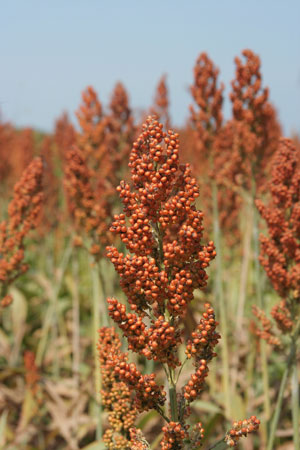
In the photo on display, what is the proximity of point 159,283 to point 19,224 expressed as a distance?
2.04 m

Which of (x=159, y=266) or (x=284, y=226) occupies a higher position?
(x=284, y=226)

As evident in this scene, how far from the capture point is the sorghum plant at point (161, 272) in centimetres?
186

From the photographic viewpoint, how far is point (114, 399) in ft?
7.45

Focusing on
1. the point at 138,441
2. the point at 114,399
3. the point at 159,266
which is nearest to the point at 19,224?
the point at 114,399

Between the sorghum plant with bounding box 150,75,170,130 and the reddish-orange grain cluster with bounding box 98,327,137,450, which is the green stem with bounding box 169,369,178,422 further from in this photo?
the sorghum plant with bounding box 150,75,170,130

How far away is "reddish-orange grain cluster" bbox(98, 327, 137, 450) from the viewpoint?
7.25ft

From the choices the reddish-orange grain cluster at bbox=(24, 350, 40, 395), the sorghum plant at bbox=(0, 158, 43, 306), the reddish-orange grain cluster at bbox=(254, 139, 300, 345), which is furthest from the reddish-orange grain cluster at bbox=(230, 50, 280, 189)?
the reddish-orange grain cluster at bbox=(24, 350, 40, 395)

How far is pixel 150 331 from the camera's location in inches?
72.9

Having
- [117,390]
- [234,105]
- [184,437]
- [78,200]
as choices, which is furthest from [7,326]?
[184,437]

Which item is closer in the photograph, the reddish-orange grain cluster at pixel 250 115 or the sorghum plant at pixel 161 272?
the sorghum plant at pixel 161 272

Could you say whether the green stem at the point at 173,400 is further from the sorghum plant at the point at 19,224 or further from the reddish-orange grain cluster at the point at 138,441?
the sorghum plant at the point at 19,224

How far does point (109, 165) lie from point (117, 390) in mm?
3616

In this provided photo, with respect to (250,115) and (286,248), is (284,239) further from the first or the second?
(250,115)

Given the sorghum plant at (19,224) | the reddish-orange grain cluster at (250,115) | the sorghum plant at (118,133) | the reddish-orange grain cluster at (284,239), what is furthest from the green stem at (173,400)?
the sorghum plant at (118,133)
